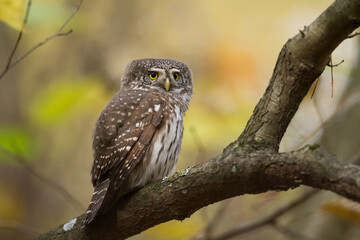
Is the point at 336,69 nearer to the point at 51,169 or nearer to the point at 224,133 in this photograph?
the point at 224,133

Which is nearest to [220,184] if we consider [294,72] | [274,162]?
[274,162]

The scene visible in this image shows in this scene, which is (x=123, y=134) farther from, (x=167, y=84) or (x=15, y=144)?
(x=15, y=144)

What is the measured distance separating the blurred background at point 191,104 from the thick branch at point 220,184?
58.3 inches

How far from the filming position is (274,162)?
277 centimetres

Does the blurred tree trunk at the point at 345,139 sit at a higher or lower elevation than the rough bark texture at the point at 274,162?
higher

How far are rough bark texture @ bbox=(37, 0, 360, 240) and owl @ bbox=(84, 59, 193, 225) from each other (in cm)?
24

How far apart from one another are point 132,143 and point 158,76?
46.7 inches

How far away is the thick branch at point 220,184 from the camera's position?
255cm

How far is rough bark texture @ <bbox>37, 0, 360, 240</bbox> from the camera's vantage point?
2.62m

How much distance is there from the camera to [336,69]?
5.50m

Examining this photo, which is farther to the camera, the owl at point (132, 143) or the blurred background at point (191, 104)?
the blurred background at point (191, 104)

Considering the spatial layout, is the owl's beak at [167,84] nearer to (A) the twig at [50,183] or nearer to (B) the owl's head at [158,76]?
(B) the owl's head at [158,76]

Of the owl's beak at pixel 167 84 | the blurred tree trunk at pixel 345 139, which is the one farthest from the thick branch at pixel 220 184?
the blurred tree trunk at pixel 345 139

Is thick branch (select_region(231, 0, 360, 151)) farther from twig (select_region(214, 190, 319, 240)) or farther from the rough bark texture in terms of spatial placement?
twig (select_region(214, 190, 319, 240))
